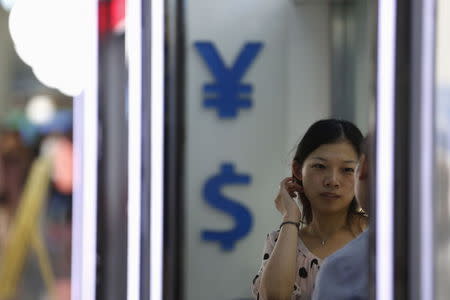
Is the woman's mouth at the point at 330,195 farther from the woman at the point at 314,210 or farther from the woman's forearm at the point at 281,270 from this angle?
the woman's forearm at the point at 281,270

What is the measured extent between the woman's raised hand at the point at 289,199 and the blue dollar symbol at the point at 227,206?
108 inches

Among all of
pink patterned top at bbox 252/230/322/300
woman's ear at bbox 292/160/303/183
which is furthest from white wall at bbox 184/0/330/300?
pink patterned top at bbox 252/230/322/300

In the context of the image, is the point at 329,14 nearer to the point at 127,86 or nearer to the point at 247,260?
the point at 247,260

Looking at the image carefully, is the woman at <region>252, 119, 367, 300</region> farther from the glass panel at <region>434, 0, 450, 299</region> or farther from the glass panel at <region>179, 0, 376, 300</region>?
the glass panel at <region>179, 0, 376, 300</region>

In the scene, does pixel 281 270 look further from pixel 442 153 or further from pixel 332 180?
pixel 442 153

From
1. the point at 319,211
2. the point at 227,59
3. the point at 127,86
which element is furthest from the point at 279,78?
the point at 127,86

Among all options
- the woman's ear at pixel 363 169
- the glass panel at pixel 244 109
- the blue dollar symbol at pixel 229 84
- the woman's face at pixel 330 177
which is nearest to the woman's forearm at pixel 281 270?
the woman's face at pixel 330 177

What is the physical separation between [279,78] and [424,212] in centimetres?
332

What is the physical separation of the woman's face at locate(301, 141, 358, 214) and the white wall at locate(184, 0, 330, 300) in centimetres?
272

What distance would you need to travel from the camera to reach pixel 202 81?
4.57 metres

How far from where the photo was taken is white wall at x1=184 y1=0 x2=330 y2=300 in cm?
452

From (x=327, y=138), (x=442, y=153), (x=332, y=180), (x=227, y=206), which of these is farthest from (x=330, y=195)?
(x=227, y=206)

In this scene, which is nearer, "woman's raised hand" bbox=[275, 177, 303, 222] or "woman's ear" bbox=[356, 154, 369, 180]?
"woman's ear" bbox=[356, 154, 369, 180]

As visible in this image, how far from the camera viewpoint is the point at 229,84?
450 centimetres
